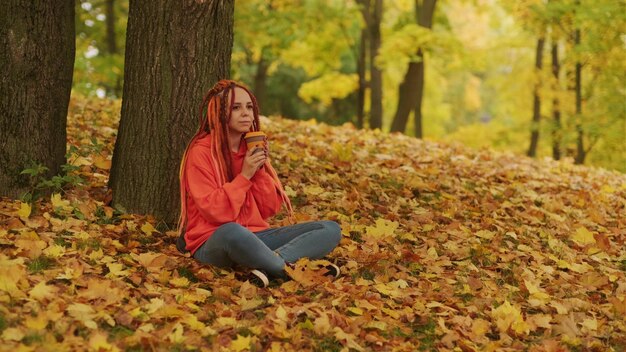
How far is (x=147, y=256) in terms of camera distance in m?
4.40

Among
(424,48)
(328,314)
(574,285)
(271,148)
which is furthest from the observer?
(424,48)

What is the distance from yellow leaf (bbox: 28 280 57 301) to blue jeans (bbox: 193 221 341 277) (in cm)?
109

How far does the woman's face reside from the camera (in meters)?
4.61

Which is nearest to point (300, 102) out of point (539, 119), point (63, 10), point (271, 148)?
point (539, 119)

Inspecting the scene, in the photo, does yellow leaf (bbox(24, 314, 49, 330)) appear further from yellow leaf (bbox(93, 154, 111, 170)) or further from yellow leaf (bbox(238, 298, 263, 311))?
yellow leaf (bbox(93, 154, 111, 170))

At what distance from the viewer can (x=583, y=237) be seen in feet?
19.7

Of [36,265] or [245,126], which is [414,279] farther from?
[36,265]

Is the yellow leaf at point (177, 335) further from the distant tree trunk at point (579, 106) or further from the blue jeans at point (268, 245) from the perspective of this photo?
the distant tree trunk at point (579, 106)

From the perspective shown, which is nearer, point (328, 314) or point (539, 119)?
point (328, 314)

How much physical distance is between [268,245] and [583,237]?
9.44 feet

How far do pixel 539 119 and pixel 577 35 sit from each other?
10.9 feet

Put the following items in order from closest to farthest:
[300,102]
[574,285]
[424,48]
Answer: [574,285], [424,48], [300,102]

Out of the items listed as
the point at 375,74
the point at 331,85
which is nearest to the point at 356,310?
the point at 375,74

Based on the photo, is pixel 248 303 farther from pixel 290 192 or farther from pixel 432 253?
pixel 290 192
